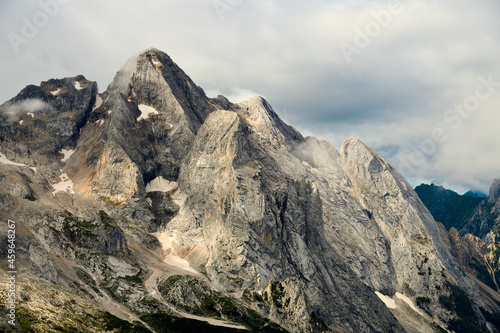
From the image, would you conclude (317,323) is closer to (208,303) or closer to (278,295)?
(278,295)

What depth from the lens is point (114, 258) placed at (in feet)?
606

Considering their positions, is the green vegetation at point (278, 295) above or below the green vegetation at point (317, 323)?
above

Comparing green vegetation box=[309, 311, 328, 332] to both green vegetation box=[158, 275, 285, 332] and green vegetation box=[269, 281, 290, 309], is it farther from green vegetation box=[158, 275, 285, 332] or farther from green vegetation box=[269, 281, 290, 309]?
green vegetation box=[158, 275, 285, 332]

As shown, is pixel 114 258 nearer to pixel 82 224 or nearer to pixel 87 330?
pixel 82 224

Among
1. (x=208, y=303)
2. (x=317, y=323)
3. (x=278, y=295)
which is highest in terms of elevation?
(x=278, y=295)

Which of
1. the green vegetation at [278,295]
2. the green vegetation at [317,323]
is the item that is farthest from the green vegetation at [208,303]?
the green vegetation at [317,323]

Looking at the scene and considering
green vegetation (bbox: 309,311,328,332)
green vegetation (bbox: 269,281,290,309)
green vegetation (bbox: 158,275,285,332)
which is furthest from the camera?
green vegetation (bbox: 269,281,290,309)

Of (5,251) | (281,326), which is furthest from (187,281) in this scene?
(5,251)

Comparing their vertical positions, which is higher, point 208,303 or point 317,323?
point 208,303

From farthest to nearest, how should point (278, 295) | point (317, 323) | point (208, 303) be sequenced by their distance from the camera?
point (278, 295) < point (317, 323) < point (208, 303)

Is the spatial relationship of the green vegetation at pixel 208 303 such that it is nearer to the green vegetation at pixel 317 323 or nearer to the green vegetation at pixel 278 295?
the green vegetation at pixel 278 295

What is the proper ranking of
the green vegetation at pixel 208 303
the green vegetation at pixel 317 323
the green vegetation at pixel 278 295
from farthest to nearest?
1. the green vegetation at pixel 278 295
2. the green vegetation at pixel 317 323
3. the green vegetation at pixel 208 303

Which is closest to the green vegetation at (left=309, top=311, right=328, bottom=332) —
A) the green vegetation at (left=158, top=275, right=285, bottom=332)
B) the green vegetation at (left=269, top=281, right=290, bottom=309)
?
the green vegetation at (left=269, top=281, right=290, bottom=309)

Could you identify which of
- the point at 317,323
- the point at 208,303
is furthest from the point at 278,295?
the point at 208,303
